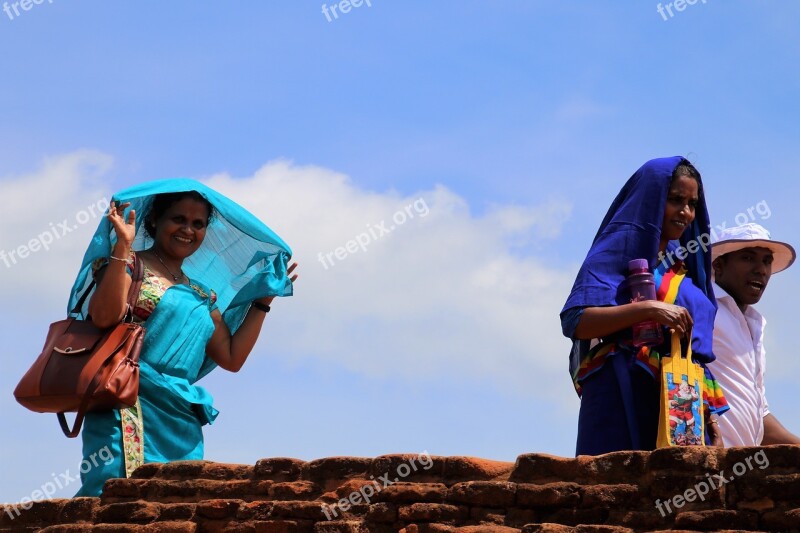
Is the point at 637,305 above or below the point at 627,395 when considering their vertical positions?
above

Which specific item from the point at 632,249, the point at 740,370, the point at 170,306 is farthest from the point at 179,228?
the point at 740,370

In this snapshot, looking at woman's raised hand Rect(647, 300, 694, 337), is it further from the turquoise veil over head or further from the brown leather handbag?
the brown leather handbag

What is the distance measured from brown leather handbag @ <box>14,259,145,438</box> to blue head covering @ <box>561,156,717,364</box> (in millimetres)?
1748

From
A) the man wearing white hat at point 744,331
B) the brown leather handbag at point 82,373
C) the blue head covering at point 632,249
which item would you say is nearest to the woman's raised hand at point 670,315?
the blue head covering at point 632,249

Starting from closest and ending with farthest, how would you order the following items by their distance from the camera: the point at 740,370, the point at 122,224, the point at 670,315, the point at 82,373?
the point at 670,315
the point at 82,373
the point at 122,224
the point at 740,370

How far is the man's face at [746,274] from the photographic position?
5.97 m

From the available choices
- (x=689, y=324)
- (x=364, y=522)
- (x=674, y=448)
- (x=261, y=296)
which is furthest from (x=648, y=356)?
(x=261, y=296)

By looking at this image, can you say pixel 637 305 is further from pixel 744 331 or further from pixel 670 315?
pixel 744 331

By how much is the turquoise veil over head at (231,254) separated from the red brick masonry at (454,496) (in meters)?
1.03

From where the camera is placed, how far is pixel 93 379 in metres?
4.89

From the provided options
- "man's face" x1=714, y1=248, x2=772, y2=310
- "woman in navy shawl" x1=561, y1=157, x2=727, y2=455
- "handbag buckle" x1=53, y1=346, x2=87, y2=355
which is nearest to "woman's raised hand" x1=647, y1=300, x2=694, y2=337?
"woman in navy shawl" x1=561, y1=157, x2=727, y2=455

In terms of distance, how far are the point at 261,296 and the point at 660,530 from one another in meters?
2.51

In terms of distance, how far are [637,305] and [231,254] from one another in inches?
86.7

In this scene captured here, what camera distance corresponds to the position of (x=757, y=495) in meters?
3.69
